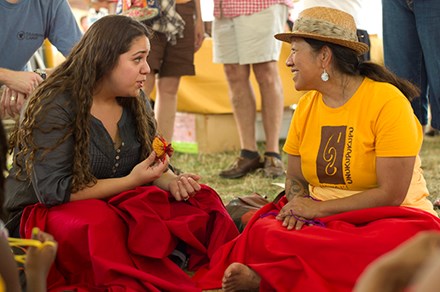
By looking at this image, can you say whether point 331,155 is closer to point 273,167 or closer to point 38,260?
point 38,260

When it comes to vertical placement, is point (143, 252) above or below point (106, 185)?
below

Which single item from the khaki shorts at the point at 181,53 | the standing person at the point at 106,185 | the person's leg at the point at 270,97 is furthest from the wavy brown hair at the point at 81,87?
the person's leg at the point at 270,97

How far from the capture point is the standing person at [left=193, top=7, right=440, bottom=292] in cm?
233

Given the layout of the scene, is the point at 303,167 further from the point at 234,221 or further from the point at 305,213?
the point at 234,221

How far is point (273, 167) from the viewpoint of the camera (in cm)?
432

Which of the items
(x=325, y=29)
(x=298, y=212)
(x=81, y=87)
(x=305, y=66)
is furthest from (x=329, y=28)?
(x=81, y=87)

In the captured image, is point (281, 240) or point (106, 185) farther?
point (106, 185)

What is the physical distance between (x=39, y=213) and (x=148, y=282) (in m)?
0.45

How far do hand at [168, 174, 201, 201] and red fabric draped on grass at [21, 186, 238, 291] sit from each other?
7 centimetres

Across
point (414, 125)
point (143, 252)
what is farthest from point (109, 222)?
point (414, 125)

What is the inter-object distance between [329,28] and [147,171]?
78 cm

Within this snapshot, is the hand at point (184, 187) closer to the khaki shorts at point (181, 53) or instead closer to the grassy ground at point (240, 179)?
the grassy ground at point (240, 179)

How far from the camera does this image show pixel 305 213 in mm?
2518

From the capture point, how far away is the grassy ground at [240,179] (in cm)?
399
